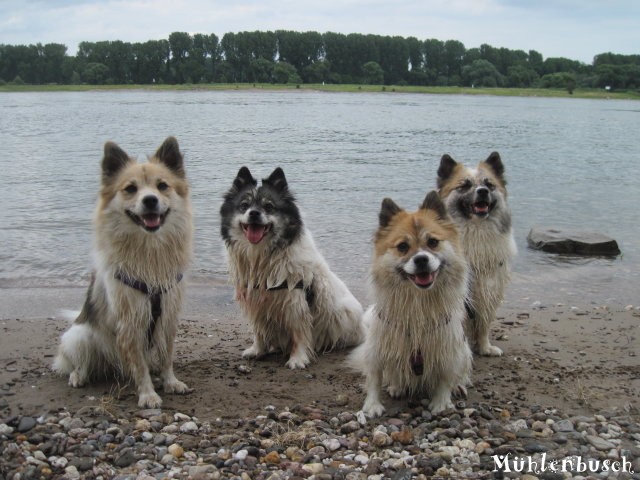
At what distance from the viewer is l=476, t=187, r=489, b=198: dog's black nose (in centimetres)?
511

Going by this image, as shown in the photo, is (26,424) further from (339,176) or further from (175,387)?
(339,176)

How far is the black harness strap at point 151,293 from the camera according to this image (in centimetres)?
424

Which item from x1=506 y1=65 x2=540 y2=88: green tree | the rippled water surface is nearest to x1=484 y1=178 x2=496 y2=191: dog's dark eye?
the rippled water surface

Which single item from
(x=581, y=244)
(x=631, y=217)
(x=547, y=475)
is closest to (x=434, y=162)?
(x=631, y=217)

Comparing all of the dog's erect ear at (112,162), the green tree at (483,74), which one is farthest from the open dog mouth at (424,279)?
the green tree at (483,74)

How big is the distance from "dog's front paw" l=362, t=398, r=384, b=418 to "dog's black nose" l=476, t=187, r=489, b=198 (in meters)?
1.96

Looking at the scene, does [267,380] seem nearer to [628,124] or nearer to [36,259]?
[36,259]

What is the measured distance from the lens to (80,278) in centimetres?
812

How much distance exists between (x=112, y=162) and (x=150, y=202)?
0.46 m

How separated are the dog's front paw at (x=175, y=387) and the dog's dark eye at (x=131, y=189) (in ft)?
4.66

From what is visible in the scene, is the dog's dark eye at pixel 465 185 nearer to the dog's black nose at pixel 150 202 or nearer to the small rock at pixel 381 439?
the small rock at pixel 381 439

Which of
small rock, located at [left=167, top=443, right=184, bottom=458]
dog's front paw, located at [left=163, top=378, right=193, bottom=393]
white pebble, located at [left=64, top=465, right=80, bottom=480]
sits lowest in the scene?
dog's front paw, located at [left=163, top=378, right=193, bottom=393]

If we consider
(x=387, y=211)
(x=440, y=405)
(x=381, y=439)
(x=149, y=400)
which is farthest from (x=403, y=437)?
(x=149, y=400)

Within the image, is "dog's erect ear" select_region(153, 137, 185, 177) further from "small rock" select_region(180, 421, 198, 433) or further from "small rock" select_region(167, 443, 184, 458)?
"small rock" select_region(167, 443, 184, 458)
